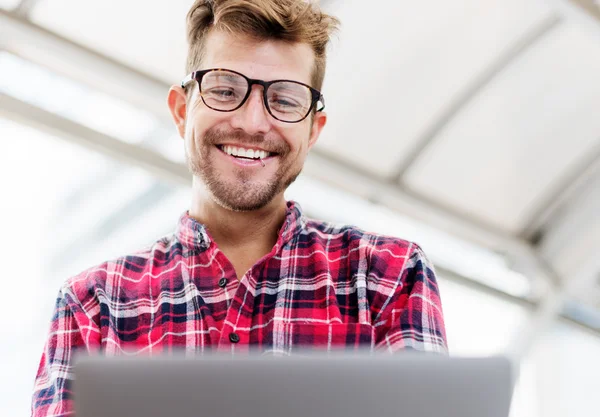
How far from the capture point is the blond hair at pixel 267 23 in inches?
68.1

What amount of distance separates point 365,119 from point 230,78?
3.60m

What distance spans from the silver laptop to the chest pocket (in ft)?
2.38

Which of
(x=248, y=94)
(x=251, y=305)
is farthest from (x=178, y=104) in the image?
(x=251, y=305)

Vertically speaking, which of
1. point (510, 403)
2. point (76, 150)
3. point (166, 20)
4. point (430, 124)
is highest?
point (430, 124)

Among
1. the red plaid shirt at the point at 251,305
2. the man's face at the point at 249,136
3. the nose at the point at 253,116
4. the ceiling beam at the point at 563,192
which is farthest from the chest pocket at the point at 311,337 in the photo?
the ceiling beam at the point at 563,192

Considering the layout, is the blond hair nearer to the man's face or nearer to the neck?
the man's face

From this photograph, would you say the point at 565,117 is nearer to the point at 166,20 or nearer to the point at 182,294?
the point at 166,20

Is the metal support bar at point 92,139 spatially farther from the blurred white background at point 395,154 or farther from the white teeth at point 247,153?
the white teeth at point 247,153

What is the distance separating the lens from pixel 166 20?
160 inches

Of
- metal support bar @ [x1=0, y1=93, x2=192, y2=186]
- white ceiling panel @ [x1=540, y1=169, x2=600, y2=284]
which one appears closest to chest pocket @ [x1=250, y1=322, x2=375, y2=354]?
metal support bar @ [x1=0, y1=93, x2=192, y2=186]

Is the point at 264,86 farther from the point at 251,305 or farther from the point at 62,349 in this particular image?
the point at 62,349

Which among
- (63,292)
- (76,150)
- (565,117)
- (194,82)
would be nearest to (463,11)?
(565,117)

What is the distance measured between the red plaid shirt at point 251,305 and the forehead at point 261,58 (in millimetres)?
355

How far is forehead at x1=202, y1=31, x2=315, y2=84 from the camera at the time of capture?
1.70 m
